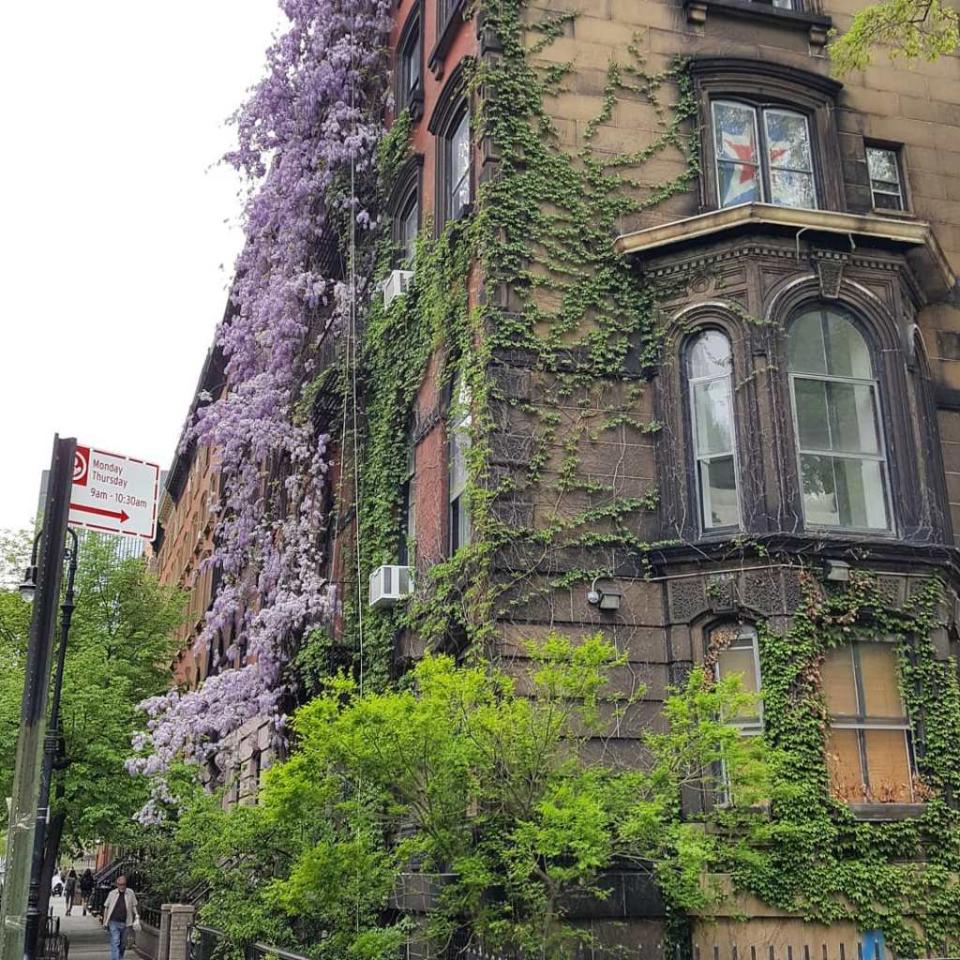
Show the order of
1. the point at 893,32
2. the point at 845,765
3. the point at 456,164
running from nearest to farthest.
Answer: the point at 845,765, the point at 893,32, the point at 456,164

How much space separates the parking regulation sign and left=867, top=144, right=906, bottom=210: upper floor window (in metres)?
12.9

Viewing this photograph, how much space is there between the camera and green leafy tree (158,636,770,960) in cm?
1102

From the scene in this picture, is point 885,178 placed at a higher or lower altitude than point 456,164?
lower

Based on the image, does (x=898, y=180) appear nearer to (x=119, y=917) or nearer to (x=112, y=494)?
(x=112, y=494)

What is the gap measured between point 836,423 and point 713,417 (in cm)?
158

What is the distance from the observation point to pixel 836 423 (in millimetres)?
15148

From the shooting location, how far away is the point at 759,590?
557 inches

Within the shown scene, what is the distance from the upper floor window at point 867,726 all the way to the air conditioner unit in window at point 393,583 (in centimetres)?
625

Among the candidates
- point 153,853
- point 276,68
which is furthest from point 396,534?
point 153,853

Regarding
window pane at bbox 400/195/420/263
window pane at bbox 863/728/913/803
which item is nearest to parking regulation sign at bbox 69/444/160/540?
window pane at bbox 863/728/913/803

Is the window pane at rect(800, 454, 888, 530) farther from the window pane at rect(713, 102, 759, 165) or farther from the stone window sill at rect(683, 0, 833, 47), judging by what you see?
the stone window sill at rect(683, 0, 833, 47)

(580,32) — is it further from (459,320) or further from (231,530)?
(231,530)

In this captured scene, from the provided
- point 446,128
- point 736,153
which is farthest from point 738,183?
point 446,128

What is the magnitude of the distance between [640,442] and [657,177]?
3.97m
